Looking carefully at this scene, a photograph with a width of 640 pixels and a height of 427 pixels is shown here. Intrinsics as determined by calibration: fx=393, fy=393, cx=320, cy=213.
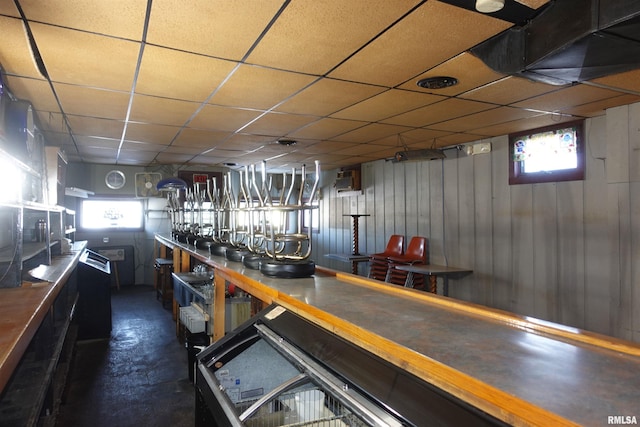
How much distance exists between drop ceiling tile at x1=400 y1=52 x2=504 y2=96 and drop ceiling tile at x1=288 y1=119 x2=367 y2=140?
4.59ft

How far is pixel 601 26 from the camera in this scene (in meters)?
1.77

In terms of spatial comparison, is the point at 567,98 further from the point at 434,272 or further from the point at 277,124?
the point at 277,124

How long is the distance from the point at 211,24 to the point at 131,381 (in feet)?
11.1

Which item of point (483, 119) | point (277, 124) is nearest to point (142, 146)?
point (277, 124)

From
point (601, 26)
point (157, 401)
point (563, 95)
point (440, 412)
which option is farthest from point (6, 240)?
point (563, 95)

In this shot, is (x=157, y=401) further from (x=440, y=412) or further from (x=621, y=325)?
(x=621, y=325)

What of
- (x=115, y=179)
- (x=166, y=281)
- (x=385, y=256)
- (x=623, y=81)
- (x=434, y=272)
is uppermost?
(x=623, y=81)

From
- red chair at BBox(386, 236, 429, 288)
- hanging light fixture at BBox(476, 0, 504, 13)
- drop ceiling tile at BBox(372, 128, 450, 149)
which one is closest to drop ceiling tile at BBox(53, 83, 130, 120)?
hanging light fixture at BBox(476, 0, 504, 13)

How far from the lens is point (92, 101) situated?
3930 millimetres

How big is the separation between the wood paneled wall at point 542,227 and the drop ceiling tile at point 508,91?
128cm

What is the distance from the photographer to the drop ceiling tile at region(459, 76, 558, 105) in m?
3.35

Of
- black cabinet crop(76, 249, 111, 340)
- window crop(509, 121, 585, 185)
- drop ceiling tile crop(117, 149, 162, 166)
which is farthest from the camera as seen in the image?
drop ceiling tile crop(117, 149, 162, 166)

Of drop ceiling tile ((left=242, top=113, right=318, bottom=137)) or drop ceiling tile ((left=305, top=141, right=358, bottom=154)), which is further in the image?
drop ceiling tile ((left=305, top=141, right=358, bottom=154))

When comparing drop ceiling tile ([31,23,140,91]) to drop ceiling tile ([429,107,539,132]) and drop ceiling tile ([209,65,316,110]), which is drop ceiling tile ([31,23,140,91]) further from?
drop ceiling tile ([429,107,539,132])
